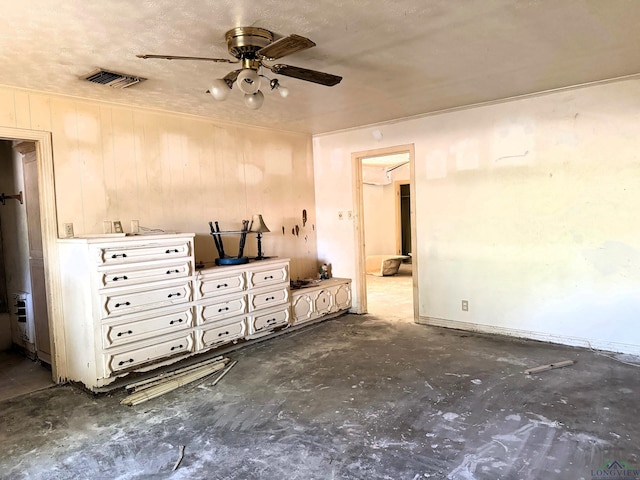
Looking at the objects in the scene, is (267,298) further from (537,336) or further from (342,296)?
(537,336)

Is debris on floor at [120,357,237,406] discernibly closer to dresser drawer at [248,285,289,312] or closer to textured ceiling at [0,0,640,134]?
dresser drawer at [248,285,289,312]

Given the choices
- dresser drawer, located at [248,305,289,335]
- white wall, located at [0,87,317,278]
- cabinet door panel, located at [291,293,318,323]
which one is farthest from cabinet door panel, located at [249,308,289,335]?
white wall, located at [0,87,317,278]

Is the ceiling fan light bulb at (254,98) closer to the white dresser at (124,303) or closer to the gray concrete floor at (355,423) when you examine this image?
the white dresser at (124,303)

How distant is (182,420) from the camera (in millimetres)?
2734

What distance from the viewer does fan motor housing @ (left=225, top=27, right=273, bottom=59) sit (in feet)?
7.72

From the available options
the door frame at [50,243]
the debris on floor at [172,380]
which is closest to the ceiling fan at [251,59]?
the door frame at [50,243]

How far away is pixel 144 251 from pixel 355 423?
209 centimetres

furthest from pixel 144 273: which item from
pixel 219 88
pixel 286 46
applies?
pixel 286 46

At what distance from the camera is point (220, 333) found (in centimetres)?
393

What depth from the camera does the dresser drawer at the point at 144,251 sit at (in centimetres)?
317

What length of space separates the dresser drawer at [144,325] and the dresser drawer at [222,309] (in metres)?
0.12

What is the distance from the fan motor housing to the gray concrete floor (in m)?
2.30

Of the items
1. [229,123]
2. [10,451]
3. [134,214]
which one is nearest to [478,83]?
[229,123]

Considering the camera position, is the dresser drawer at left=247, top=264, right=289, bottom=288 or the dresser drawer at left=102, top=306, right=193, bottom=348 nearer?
the dresser drawer at left=102, top=306, right=193, bottom=348
